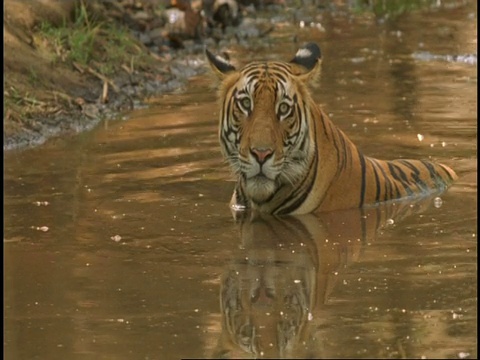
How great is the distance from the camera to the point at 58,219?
759 cm

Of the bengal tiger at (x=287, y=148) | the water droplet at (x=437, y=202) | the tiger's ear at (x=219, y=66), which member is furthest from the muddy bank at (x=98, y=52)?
the water droplet at (x=437, y=202)

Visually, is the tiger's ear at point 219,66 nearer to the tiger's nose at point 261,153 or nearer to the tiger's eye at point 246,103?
the tiger's eye at point 246,103

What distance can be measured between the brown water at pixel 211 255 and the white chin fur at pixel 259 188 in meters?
0.14

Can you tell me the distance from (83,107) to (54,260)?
13.8ft

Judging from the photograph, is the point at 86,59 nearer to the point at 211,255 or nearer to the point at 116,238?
the point at 116,238

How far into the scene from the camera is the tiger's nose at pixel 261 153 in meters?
7.23

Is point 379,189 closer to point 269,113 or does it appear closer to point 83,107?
point 269,113

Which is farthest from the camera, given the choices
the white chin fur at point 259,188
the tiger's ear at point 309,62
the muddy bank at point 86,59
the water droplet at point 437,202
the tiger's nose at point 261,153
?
the muddy bank at point 86,59

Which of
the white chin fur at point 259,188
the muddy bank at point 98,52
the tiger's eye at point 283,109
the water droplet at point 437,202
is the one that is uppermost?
the tiger's eye at point 283,109

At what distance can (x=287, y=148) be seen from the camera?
7.40m

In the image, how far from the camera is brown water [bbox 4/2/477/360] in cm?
525

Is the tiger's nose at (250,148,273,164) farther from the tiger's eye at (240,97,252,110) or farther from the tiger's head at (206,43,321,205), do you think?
the tiger's eye at (240,97,252,110)

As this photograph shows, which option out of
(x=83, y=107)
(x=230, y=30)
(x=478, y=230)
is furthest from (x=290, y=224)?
(x=230, y=30)

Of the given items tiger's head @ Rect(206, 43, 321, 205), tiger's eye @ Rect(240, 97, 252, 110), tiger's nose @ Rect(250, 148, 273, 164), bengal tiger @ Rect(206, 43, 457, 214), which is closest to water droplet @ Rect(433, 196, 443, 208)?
bengal tiger @ Rect(206, 43, 457, 214)
